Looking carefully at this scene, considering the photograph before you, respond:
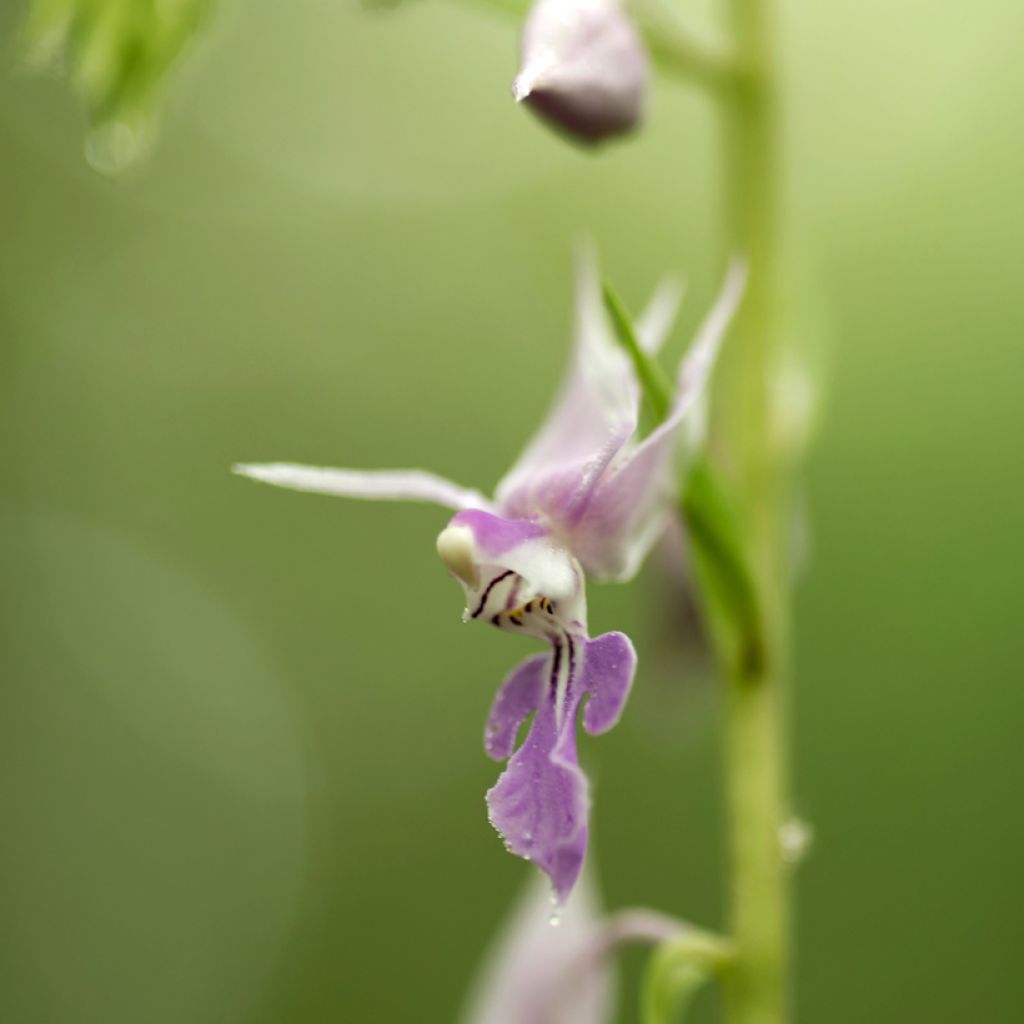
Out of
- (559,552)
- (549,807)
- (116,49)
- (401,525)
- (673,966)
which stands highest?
(401,525)

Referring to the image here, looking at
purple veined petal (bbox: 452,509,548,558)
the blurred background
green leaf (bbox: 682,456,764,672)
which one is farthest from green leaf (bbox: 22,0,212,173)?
the blurred background

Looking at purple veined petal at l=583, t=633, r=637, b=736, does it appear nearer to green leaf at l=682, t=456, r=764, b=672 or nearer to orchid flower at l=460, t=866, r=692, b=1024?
green leaf at l=682, t=456, r=764, b=672

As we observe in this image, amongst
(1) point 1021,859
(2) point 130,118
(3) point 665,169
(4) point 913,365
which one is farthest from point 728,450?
(3) point 665,169

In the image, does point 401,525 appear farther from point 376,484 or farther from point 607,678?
point 607,678

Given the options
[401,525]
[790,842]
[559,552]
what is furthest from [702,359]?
[401,525]

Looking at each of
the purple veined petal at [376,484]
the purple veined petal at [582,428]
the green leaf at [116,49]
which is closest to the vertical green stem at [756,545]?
the purple veined petal at [582,428]

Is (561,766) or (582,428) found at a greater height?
(582,428)

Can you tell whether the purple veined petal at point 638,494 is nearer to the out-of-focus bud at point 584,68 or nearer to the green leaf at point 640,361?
the green leaf at point 640,361
